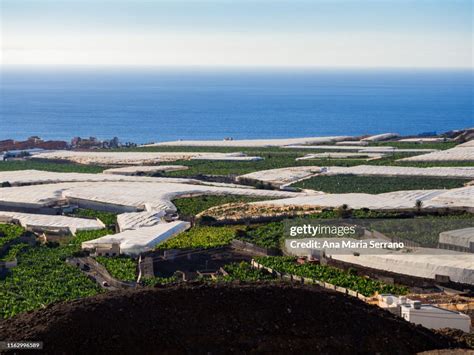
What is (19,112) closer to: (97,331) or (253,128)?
(253,128)

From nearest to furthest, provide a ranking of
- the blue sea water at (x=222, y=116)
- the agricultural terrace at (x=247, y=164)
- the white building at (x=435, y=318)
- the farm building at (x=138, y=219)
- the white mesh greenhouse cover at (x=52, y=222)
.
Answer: the white building at (x=435, y=318) → the farm building at (x=138, y=219) → the white mesh greenhouse cover at (x=52, y=222) → the agricultural terrace at (x=247, y=164) → the blue sea water at (x=222, y=116)

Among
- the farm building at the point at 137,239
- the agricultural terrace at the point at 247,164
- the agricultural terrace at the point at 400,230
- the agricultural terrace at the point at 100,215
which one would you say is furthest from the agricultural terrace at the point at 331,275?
the agricultural terrace at the point at 247,164

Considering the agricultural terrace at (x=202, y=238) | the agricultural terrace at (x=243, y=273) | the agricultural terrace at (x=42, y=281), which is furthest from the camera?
the agricultural terrace at (x=202, y=238)

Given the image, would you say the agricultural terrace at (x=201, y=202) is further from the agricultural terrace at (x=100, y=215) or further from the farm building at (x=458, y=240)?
the farm building at (x=458, y=240)

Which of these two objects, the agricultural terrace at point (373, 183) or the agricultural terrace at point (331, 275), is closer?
the agricultural terrace at point (331, 275)

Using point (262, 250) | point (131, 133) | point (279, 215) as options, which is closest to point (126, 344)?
point (262, 250)

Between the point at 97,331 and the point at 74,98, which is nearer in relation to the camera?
the point at 97,331

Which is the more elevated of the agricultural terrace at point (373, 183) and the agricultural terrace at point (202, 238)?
the agricultural terrace at point (202, 238)

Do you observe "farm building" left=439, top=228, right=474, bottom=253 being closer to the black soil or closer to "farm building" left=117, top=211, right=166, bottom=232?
"farm building" left=117, top=211, right=166, bottom=232
